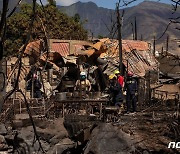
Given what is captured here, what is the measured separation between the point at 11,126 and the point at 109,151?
4.53 meters

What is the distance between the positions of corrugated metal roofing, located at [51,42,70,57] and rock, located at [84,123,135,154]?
15.6 m

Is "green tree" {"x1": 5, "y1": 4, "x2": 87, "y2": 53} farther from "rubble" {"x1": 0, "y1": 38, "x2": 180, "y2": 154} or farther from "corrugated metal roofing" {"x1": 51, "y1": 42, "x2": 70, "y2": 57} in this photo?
"rubble" {"x1": 0, "y1": 38, "x2": 180, "y2": 154}

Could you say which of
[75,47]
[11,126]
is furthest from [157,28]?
[11,126]

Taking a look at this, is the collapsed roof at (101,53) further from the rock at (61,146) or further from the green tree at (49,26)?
the rock at (61,146)

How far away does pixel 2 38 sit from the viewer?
323 cm

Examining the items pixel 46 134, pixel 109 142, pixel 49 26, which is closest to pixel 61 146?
pixel 46 134

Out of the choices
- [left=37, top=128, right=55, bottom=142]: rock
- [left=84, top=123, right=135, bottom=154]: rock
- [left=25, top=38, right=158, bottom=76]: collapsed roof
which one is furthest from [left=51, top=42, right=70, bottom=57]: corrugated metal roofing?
[left=84, top=123, right=135, bottom=154]: rock

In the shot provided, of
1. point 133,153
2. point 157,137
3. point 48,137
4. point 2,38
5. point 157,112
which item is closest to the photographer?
point 2,38

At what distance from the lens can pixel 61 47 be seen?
2464 cm

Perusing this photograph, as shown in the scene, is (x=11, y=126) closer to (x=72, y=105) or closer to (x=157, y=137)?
(x=72, y=105)

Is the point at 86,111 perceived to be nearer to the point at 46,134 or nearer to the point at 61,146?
the point at 46,134

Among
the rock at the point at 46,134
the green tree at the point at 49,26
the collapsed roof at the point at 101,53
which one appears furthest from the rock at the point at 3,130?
the green tree at the point at 49,26

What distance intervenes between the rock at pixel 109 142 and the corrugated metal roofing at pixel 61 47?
614 inches

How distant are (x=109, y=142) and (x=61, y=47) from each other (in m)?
16.7
